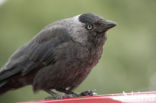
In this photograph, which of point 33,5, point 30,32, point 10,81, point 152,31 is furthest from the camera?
point 152,31

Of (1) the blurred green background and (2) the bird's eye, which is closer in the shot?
(2) the bird's eye

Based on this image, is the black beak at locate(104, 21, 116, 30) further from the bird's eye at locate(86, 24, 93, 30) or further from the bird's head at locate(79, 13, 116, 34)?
the bird's eye at locate(86, 24, 93, 30)

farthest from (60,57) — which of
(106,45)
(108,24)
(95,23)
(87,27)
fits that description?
(106,45)

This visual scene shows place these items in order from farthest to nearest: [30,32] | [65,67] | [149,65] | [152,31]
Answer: [152,31]
[149,65]
[30,32]
[65,67]

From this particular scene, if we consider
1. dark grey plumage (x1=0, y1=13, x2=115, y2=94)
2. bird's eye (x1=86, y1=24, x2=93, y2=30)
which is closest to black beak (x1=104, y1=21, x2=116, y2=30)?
dark grey plumage (x1=0, y1=13, x2=115, y2=94)

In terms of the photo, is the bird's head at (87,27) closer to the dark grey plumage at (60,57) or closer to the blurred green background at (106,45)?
the dark grey plumage at (60,57)

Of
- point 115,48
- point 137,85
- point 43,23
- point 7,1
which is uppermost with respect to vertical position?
point 7,1

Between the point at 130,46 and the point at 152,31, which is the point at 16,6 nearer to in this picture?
the point at 130,46

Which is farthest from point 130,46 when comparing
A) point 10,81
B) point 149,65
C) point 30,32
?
point 10,81
